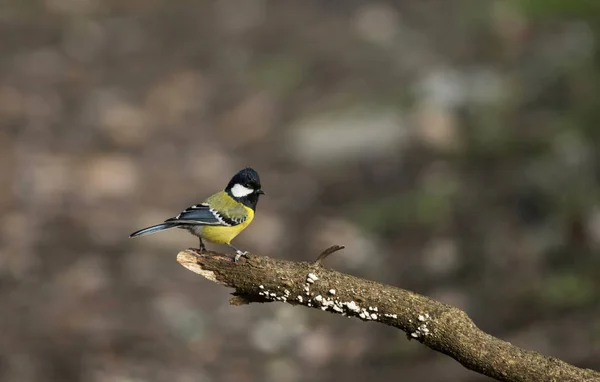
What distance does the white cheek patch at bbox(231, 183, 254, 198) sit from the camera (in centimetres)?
454

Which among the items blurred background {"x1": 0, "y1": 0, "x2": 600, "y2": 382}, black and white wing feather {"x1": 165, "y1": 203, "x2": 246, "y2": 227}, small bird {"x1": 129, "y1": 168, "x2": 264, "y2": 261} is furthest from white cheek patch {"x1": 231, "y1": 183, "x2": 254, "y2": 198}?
blurred background {"x1": 0, "y1": 0, "x2": 600, "y2": 382}

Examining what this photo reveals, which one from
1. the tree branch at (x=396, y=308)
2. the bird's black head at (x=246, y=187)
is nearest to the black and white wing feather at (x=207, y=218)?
the bird's black head at (x=246, y=187)

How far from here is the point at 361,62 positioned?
12117 mm

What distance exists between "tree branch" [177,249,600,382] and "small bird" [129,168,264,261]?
100 cm

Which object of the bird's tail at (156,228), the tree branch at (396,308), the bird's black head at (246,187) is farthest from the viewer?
the bird's black head at (246,187)

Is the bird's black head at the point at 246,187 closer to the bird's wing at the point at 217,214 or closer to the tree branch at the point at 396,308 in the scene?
the bird's wing at the point at 217,214

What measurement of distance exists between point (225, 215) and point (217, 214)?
5 cm

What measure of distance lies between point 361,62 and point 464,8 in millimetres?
2131

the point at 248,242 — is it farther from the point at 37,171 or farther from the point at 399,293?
the point at 399,293

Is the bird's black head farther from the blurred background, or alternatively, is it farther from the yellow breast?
the blurred background

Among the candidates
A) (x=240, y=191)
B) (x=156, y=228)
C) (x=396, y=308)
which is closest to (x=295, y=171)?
(x=240, y=191)

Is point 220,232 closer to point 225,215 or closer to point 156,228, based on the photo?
point 225,215

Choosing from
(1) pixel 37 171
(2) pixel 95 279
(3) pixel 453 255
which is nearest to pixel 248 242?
(2) pixel 95 279

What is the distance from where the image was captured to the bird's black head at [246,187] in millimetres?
4449
